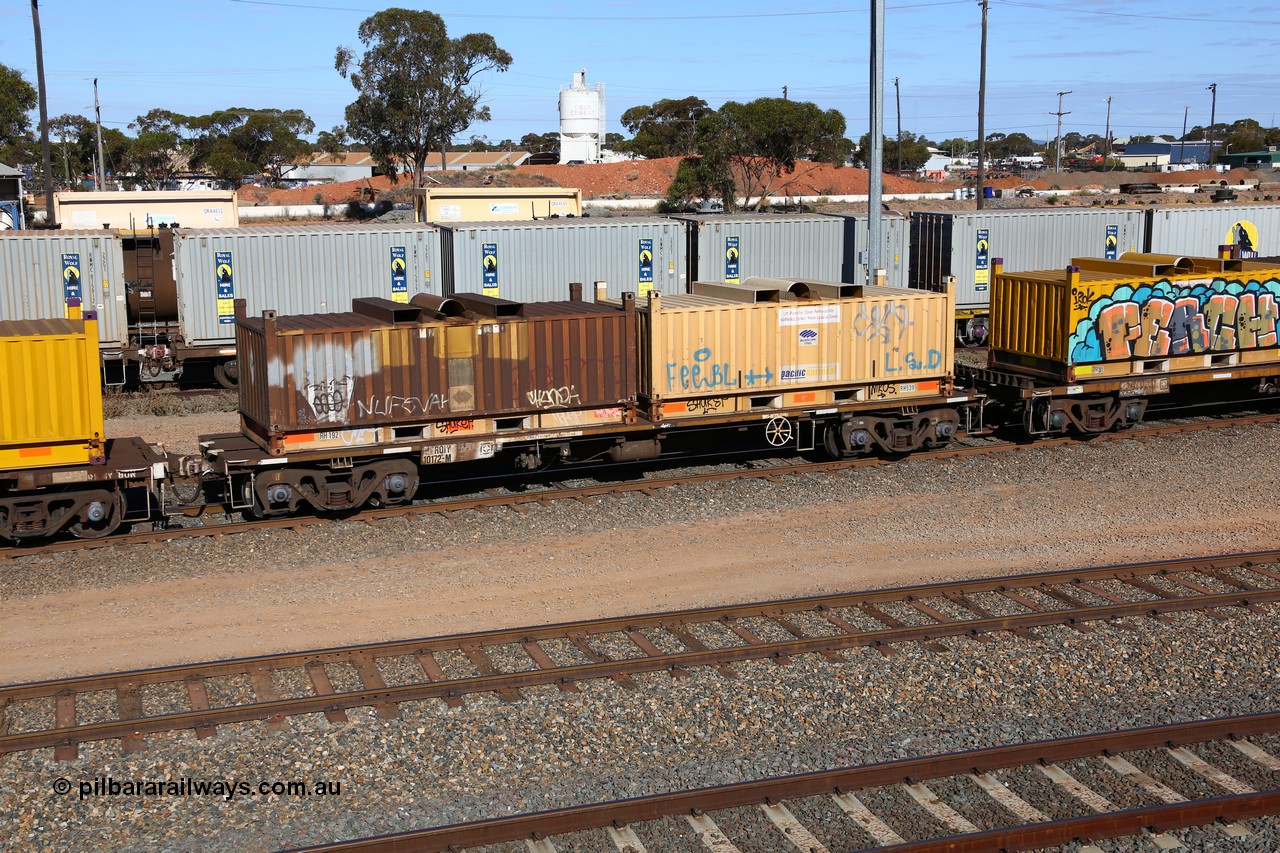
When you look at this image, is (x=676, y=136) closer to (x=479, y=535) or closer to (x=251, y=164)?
(x=251, y=164)

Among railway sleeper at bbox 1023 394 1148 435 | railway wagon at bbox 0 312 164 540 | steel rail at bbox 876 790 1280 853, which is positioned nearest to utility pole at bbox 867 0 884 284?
railway sleeper at bbox 1023 394 1148 435

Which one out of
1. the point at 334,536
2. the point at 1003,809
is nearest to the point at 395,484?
the point at 334,536

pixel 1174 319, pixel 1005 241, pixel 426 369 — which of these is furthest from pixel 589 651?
pixel 1005 241

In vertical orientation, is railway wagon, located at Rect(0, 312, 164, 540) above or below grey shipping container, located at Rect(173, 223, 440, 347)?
below

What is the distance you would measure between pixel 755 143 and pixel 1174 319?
1839 inches

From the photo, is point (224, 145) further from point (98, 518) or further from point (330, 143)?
point (98, 518)

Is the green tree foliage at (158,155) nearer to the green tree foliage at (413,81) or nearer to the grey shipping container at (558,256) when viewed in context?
the green tree foliage at (413,81)

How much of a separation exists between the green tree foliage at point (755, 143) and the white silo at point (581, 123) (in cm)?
4747

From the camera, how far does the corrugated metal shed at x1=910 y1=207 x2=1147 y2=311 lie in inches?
1176

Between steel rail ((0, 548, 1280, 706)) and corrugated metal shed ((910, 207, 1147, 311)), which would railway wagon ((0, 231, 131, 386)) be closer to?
steel rail ((0, 548, 1280, 706))

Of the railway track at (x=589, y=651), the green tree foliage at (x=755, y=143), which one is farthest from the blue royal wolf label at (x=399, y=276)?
the green tree foliage at (x=755, y=143)

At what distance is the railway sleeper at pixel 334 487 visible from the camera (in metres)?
15.6

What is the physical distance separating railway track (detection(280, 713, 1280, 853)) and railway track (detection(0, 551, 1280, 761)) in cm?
231

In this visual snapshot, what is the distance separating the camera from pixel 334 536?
50.5ft
